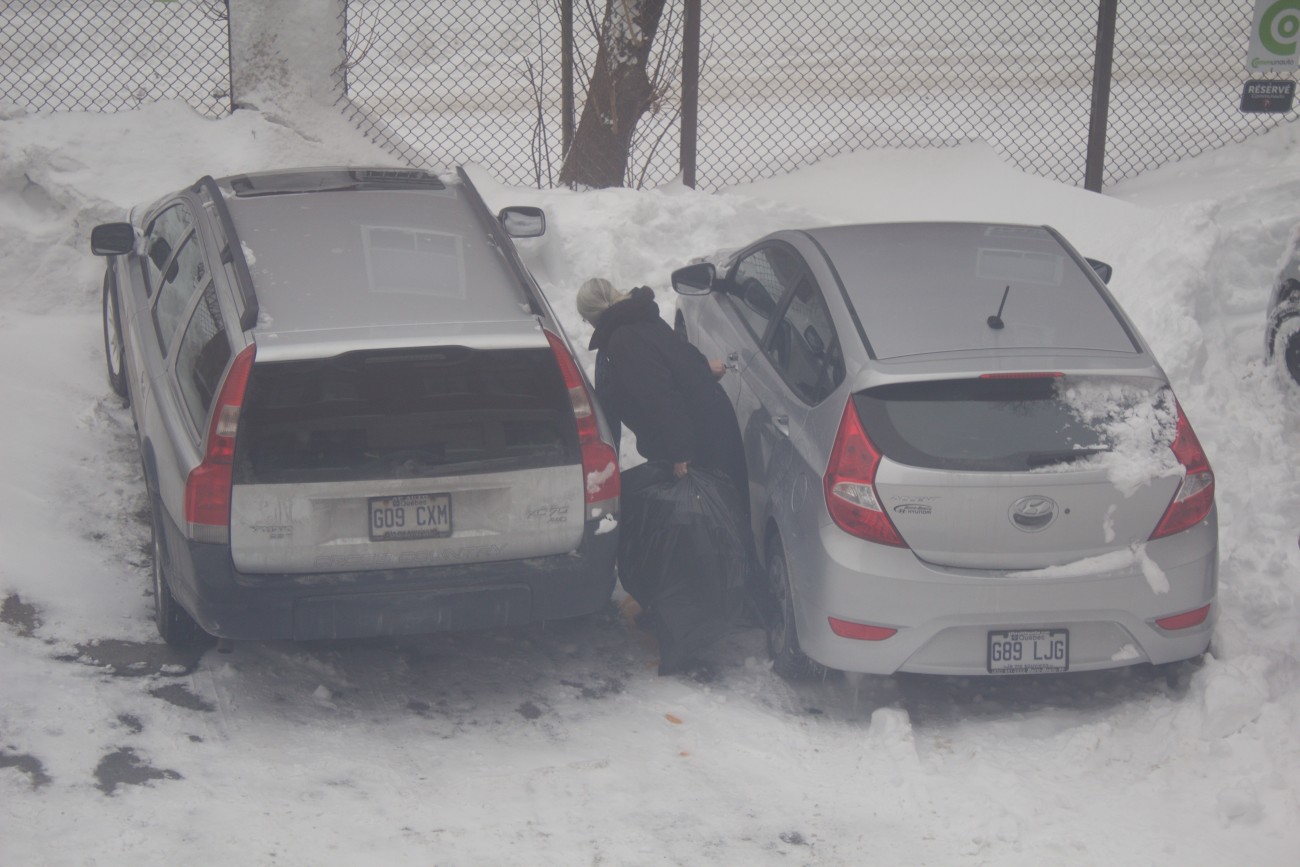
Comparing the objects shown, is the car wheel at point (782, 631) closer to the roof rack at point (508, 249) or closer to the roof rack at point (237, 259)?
the roof rack at point (508, 249)

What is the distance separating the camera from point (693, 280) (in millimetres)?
6891

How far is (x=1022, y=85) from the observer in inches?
620

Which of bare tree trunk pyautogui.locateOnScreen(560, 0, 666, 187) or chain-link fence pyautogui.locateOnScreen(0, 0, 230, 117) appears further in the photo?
chain-link fence pyautogui.locateOnScreen(0, 0, 230, 117)

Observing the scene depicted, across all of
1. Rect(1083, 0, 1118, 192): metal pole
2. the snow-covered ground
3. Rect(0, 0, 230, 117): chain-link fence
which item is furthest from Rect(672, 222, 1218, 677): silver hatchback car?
Rect(0, 0, 230, 117): chain-link fence

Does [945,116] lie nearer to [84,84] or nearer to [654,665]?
[84,84]

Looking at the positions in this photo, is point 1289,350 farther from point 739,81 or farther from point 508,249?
point 739,81

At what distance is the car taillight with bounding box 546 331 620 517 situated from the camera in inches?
200

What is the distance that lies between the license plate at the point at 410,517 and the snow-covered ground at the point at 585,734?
0.80 metres

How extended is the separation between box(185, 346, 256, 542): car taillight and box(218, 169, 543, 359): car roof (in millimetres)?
145

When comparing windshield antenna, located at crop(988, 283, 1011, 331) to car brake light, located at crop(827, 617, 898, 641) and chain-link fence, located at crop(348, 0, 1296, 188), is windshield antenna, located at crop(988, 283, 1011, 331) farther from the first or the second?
chain-link fence, located at crop(348, 0, 1296, 188)

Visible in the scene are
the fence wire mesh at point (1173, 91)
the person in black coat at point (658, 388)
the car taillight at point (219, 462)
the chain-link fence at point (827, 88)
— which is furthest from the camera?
the fence wire mesh at point (1173, 91)

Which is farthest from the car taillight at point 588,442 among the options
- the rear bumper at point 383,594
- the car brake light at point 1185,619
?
the car brake light at point 1185,619

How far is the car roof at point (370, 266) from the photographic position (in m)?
4.87

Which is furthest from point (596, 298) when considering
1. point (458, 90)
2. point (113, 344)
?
point (458, 90)
